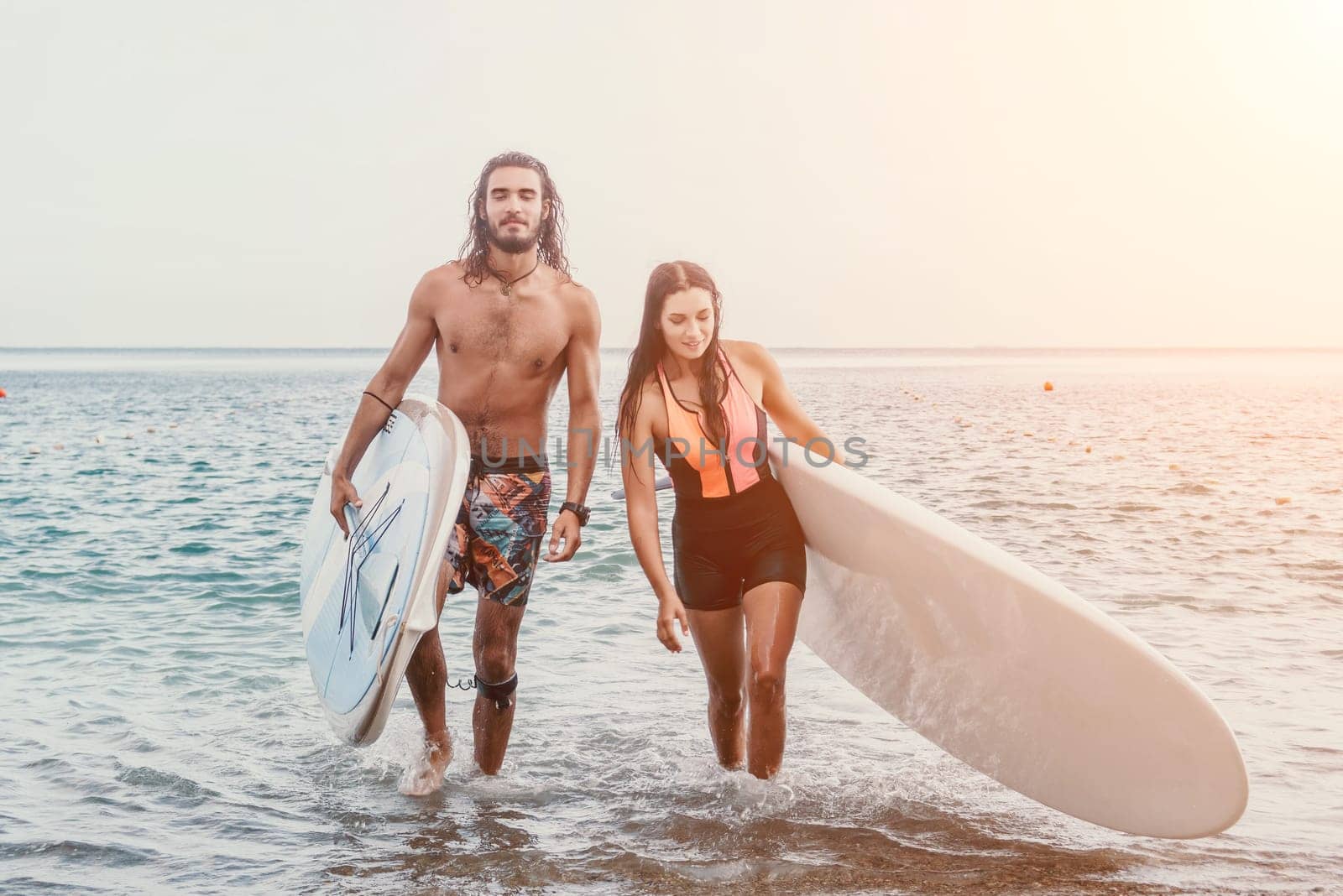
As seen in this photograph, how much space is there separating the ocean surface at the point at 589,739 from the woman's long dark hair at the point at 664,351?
1.26 m

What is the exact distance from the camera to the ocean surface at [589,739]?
357cm

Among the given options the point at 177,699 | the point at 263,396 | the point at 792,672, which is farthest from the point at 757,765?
the point at 263,396

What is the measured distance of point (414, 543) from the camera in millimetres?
3852

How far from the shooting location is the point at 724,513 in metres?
3.81

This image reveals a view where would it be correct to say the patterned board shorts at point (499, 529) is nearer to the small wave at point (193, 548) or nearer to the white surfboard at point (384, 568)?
the white surfboard at point (384, 568)

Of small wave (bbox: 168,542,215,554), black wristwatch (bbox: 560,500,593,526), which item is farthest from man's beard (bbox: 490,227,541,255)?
small wave (bbox: 168,542,215,554)

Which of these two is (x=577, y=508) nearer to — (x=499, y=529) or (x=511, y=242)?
(x=499, y=529)

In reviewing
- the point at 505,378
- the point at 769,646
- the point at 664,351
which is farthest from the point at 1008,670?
the point at 505,378

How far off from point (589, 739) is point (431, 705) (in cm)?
79

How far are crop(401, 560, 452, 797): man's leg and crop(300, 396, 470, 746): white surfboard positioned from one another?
9.0 inches

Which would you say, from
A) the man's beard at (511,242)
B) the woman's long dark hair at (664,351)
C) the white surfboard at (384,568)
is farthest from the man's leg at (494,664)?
the man's beard at (511,242)

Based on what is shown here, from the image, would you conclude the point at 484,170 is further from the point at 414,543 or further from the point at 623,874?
the point at 623,874

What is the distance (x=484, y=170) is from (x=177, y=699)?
9.40ft

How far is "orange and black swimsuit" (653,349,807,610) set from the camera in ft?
12.4
